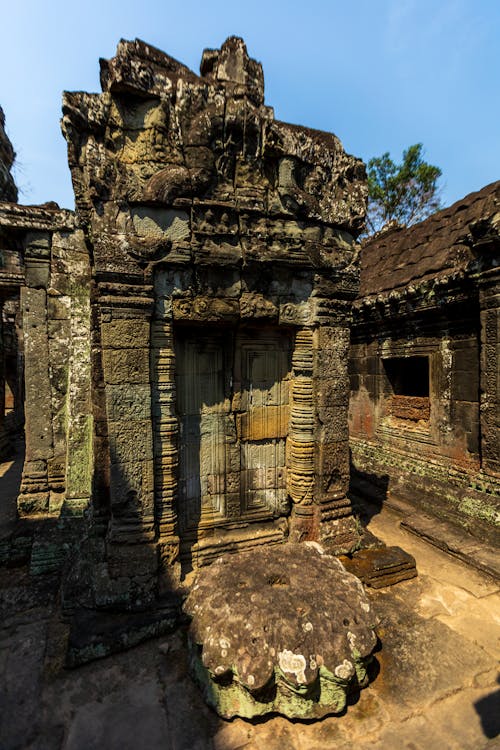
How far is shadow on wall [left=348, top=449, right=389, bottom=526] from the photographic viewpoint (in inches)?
241

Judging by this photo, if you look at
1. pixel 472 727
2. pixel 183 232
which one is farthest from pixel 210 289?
pixel 472 727

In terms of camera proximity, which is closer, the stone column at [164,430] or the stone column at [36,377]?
the stone column at [164,430]

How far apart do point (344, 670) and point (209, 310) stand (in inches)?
130

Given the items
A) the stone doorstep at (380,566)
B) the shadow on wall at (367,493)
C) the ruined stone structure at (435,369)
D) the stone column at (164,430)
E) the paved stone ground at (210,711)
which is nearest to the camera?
the paved stone ground at (210,711)

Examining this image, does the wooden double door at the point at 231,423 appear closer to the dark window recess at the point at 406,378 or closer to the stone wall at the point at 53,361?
the stone wall at the point at 53,361

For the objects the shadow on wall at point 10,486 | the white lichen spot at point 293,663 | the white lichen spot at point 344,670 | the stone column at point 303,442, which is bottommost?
the shadow on wall at point 10,486

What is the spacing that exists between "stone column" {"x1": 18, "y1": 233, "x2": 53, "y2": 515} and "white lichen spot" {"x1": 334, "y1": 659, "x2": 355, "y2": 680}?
180 inches

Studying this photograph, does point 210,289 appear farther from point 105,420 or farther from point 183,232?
point 105,420

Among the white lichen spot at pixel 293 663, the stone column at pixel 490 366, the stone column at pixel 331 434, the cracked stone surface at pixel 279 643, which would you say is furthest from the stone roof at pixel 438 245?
the white lichen spot at pixel 293 663

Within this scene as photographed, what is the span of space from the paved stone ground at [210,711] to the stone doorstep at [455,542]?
771 mm

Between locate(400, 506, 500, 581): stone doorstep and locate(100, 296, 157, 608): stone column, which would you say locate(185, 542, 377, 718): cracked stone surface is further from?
locate(400, 506, 500, 581): stone doorstep

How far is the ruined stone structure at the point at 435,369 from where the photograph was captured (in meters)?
5.45

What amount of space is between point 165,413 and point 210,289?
1.43 m

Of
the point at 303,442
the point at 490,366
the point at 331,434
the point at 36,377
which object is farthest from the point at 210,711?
the point at 490,366
